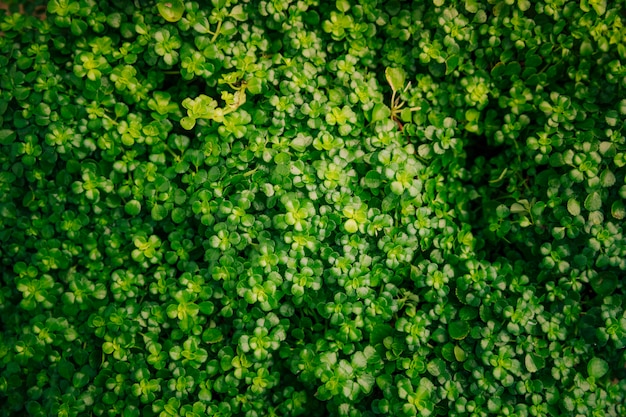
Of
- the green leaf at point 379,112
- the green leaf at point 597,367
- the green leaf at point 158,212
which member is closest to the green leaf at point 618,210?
the green leaf at point 597,367

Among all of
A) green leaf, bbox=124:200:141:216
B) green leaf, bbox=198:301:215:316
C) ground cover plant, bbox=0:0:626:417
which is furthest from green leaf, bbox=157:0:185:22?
green leaf, bbox=198:301:215:316

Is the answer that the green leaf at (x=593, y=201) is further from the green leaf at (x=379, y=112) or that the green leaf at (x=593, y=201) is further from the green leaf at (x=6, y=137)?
the green leaf at (x=6, y=137)

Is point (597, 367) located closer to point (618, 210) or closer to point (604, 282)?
point (604, 282)

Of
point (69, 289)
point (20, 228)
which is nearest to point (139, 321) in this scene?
point (69, 289)

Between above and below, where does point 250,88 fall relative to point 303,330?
above

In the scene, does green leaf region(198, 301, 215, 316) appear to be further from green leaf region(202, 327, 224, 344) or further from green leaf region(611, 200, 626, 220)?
green leaf region(611, 200, 626, 220)

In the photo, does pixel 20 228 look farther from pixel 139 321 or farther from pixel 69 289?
pixel 139 321

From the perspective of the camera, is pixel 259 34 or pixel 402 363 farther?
pixel 259 34
